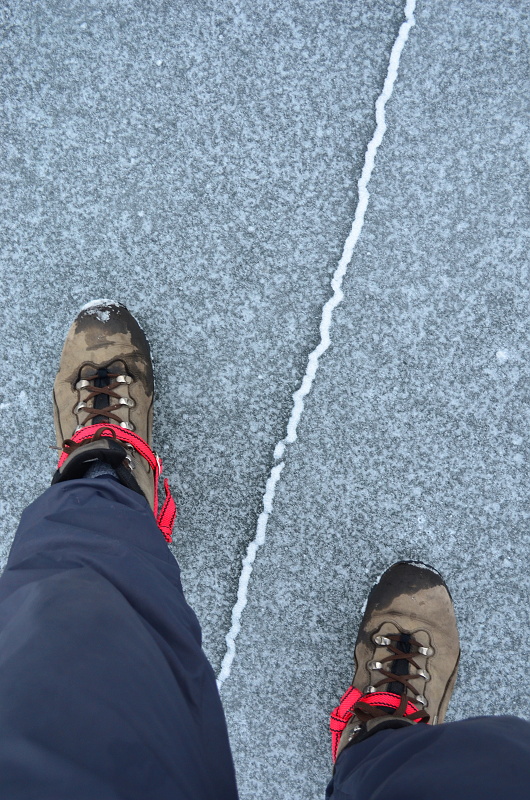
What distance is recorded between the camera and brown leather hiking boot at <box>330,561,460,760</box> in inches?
40.6

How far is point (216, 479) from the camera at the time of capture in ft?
3.62

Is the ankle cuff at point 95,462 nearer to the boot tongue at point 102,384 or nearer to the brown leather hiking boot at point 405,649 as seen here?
the boot tongue at point 102,384

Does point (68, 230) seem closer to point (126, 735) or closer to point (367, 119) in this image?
point (367, 119)

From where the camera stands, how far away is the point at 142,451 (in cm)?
104

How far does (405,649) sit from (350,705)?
0.50 feet

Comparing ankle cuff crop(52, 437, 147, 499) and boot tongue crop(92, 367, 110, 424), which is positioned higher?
boot tongue crop(92, 367, 110, 424)

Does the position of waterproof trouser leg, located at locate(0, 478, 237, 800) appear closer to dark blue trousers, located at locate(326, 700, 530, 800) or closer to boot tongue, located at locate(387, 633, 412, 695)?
dark blue trousers, located at locate(326, 700, 530, 800)

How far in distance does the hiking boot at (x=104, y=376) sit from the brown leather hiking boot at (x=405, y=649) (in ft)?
1.72

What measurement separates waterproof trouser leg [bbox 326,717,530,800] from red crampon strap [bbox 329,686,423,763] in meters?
0.17

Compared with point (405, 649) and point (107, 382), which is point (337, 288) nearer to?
point (107, 382)

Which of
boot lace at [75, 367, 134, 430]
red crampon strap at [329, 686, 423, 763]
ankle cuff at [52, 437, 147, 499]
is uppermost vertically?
boot lace at [75, 367, 134, 430]

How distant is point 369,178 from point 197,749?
1023 mm

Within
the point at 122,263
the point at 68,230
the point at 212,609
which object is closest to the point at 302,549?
the point at 212,609

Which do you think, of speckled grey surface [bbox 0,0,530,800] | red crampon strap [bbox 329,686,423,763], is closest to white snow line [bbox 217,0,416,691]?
speckled grey surface [bbox 0,0,530,800]
